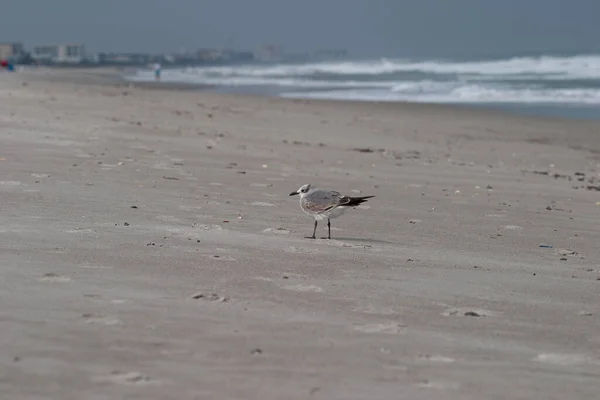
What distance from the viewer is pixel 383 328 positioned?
14.7 feet

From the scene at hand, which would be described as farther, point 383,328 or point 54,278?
point 54,278

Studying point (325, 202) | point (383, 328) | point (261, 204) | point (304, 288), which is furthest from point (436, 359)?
point (261, 204)

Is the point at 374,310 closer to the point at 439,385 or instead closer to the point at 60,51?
the point at 439,385

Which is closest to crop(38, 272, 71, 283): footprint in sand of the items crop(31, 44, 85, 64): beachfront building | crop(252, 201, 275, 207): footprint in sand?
crop(252, 201, 275, 207): footprint in sand

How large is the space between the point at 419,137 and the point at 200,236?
1153 centimetres

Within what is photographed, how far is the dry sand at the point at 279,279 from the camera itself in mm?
3760

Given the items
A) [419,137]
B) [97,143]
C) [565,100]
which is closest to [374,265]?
[97,143]

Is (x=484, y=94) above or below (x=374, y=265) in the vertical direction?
above

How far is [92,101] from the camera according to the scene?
2217 cm

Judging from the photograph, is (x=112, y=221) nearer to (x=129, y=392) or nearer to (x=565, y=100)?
(x=129, y=392)

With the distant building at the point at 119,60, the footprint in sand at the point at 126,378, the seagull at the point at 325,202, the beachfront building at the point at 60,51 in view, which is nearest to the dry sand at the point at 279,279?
the footprint in sand at the point at 126,378

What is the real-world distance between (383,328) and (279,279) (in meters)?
1.05

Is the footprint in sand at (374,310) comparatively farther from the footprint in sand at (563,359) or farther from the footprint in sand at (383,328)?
the footprint in sand at (563,359)

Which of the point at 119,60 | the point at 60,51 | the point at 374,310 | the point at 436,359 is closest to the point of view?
the point at 436,359
